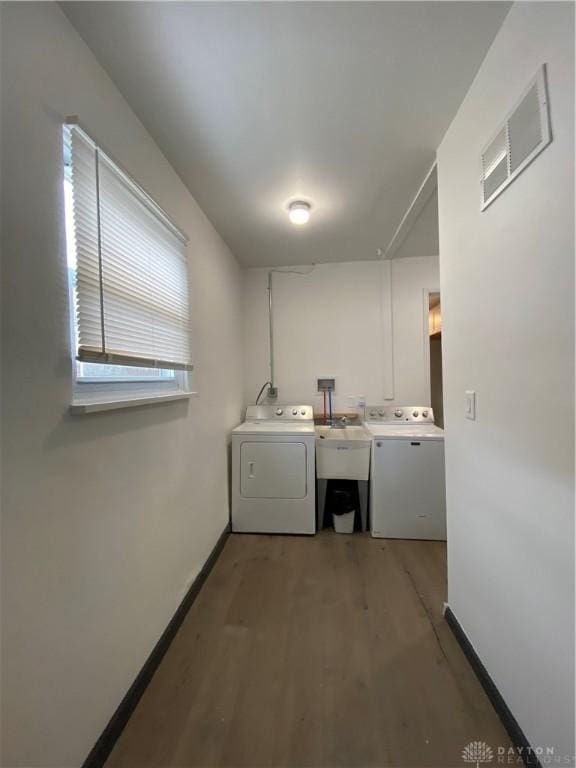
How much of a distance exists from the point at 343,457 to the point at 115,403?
1.90 m

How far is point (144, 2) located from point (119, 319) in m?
0.96

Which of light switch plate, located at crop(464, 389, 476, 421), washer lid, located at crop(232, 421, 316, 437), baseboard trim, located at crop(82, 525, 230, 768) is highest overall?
light switch plate, located at crop(464, 389, 476, 421)

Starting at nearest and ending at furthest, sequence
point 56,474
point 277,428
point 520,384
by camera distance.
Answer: point 56,474, point 520,384, point 277,428

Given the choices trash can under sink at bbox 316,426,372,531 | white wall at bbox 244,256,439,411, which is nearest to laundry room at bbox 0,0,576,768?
trash can under sink at bbox 316,426,372,531

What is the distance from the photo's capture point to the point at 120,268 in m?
1.20

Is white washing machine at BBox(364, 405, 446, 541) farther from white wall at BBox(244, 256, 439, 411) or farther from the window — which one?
the window

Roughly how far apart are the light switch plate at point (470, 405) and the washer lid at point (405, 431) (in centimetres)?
110

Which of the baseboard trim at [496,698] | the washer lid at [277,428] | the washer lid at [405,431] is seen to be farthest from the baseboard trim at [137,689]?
the washer lid at [405,431]

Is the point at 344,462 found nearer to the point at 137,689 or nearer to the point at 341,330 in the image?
the point at 341,330

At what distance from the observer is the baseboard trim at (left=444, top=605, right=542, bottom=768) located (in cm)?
98

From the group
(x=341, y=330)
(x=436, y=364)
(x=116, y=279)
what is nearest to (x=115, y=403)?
(x=116, y=279)

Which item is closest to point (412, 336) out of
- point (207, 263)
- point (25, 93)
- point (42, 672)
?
point (207, 263)

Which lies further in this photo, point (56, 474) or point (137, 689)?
point (137, 689)

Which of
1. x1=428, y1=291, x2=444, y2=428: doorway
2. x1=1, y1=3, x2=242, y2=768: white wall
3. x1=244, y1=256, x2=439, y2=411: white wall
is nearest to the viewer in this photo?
Result: x1=1, y1=3, x2=242, y2=768: white wall
